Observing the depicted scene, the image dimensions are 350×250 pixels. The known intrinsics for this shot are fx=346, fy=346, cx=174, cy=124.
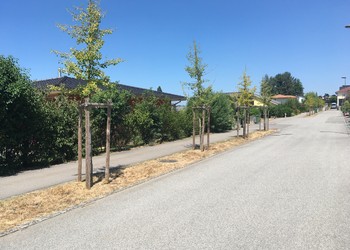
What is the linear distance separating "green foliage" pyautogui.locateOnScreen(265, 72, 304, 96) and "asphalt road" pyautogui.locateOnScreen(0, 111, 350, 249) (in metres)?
137

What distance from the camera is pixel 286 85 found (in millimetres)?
140375

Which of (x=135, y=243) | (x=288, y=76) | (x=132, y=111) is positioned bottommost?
(x=135, y=243)

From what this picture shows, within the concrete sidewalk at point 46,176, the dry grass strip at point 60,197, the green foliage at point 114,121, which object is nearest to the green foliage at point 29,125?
the concrete sidewalk at point 46,176

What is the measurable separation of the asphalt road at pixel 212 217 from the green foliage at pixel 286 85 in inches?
5388

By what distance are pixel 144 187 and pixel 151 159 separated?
470 centimetres

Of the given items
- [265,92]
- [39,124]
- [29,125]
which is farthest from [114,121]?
[265,92]

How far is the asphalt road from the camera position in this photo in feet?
15.3

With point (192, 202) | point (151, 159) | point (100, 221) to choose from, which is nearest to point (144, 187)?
point (192, 202)

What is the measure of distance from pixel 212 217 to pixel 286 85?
14296 cm

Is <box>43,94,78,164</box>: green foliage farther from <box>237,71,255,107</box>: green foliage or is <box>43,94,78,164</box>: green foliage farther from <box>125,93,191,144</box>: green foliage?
<box>237,71,255,107</box>: green foliage

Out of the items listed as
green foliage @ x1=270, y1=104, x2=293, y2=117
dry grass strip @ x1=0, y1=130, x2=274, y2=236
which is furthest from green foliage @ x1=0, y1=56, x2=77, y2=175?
green foliage @ x1=270, y1=104, x2=293, y2=117

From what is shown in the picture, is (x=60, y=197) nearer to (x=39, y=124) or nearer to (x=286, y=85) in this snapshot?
(x=39, y=124)

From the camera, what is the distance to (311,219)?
550cm

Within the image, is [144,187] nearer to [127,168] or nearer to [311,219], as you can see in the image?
[127,168]
